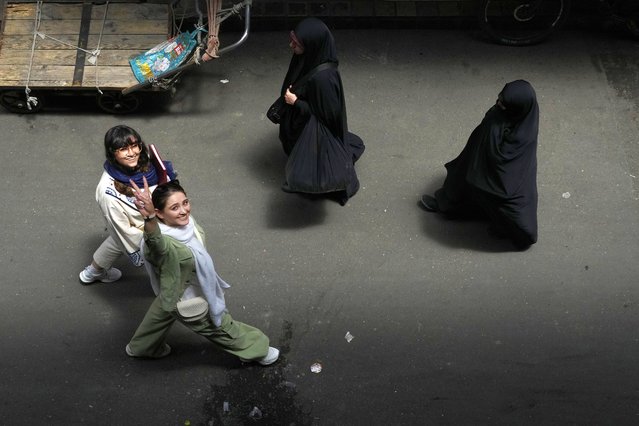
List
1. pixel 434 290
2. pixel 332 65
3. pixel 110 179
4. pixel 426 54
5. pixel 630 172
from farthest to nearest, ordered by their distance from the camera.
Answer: pixel 426 54
pixel 630 172
pixel 434 290
pixel 332 65
pixel 110 179

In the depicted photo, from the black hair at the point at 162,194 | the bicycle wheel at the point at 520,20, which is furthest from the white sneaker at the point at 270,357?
the bicycle wheel at the point at 520,20

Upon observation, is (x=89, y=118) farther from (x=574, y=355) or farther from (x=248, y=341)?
(x=574, y=355)

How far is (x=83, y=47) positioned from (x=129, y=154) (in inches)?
90.2

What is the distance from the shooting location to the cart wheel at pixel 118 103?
21.3 feet

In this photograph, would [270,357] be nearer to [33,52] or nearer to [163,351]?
[163,351]

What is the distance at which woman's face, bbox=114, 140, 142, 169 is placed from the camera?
470 centimetres

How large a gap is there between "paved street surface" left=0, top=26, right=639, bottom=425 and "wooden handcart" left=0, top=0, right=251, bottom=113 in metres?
0.30

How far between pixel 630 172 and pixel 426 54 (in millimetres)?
2190

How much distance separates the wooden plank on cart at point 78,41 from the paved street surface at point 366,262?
446mm

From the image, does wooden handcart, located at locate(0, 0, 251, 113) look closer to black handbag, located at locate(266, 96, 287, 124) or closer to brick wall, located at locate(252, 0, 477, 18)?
brick wall, located at locate(252, 0, 477, 18)

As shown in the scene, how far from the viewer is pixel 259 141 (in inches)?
259

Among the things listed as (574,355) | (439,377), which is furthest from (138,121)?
(574,355)

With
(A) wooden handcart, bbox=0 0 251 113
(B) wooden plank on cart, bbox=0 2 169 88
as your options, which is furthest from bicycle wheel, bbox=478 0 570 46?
(B) wooden plank on cart, bbox=0 2 169 88

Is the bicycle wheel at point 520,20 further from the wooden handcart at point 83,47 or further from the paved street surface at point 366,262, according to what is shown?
the wooden handcart at point 83,47
